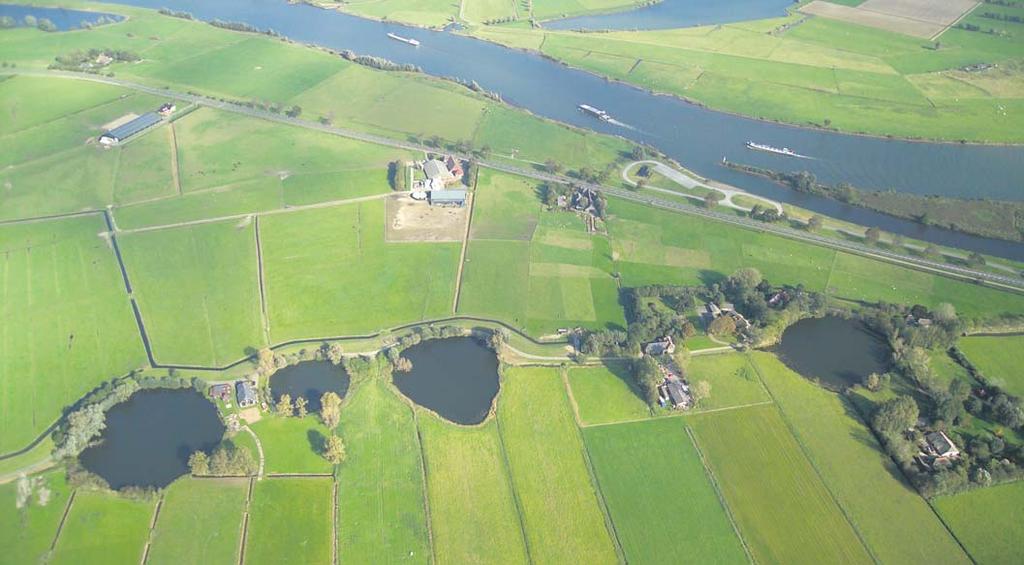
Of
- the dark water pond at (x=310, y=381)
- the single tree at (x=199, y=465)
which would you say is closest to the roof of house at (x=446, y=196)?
the dark water pond at (x=310, y=381)

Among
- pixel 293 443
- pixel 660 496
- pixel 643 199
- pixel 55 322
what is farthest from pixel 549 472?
pixel 55 322

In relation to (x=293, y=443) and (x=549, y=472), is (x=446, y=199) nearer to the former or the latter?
(x=293, y=443)

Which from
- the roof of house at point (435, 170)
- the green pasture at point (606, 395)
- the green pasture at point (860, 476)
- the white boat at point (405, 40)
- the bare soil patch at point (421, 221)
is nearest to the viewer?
the green pasture at point (860, 476)

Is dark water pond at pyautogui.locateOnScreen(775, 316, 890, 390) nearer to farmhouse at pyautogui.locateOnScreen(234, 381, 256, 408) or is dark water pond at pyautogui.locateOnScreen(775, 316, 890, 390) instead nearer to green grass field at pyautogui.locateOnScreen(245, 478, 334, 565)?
green grass field at pyautogui.locateOnScreen(245, 478, 334, 565)

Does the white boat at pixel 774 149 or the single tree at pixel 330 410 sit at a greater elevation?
the white boat at pixel 774 149

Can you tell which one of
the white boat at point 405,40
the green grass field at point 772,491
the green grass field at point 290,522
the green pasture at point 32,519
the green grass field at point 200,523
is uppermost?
the white boat at point 405,40

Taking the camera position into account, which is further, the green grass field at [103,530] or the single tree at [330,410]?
the single tree at [330,410]

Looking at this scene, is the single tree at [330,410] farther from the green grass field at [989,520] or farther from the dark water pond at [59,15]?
the dark water pond at [59,15]
